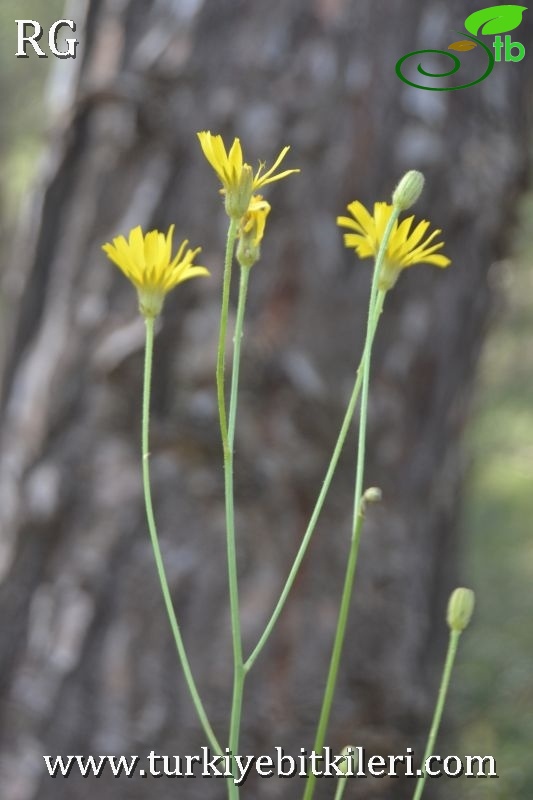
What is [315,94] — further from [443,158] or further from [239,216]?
[239,216]

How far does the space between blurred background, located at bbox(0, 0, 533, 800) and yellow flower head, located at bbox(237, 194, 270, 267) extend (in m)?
0.67

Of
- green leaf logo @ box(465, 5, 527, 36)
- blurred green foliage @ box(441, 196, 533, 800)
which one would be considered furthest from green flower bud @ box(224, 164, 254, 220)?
blurred green foliage @ box(441, 196, 533, 800)

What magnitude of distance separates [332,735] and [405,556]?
195 mm

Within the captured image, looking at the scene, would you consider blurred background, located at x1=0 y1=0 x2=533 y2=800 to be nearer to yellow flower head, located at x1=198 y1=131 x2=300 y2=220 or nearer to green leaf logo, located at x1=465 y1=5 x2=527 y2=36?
green leaf logo, located at x1=465 y1=5 x2=527 y2=36

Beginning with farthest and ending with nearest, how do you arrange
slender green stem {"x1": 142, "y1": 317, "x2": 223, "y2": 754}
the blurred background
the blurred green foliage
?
the blurred green foliage < the blurred background < slender green stem {"x1": 142, "y1": 317, "x2": 223, "y2": 754}

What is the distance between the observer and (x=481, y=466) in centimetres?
227

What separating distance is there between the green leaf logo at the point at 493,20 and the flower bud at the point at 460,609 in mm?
815

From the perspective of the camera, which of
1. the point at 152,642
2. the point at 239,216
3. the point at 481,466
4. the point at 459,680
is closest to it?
the point at 239,216

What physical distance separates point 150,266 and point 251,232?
0.12ft

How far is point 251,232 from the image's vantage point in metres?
0.36

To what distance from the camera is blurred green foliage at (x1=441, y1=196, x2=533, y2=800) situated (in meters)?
1.32

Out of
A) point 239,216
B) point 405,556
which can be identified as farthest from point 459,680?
point 239,216

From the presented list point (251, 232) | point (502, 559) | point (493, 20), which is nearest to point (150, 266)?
point (251, 232)

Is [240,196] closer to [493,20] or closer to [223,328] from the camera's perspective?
[223,328]
